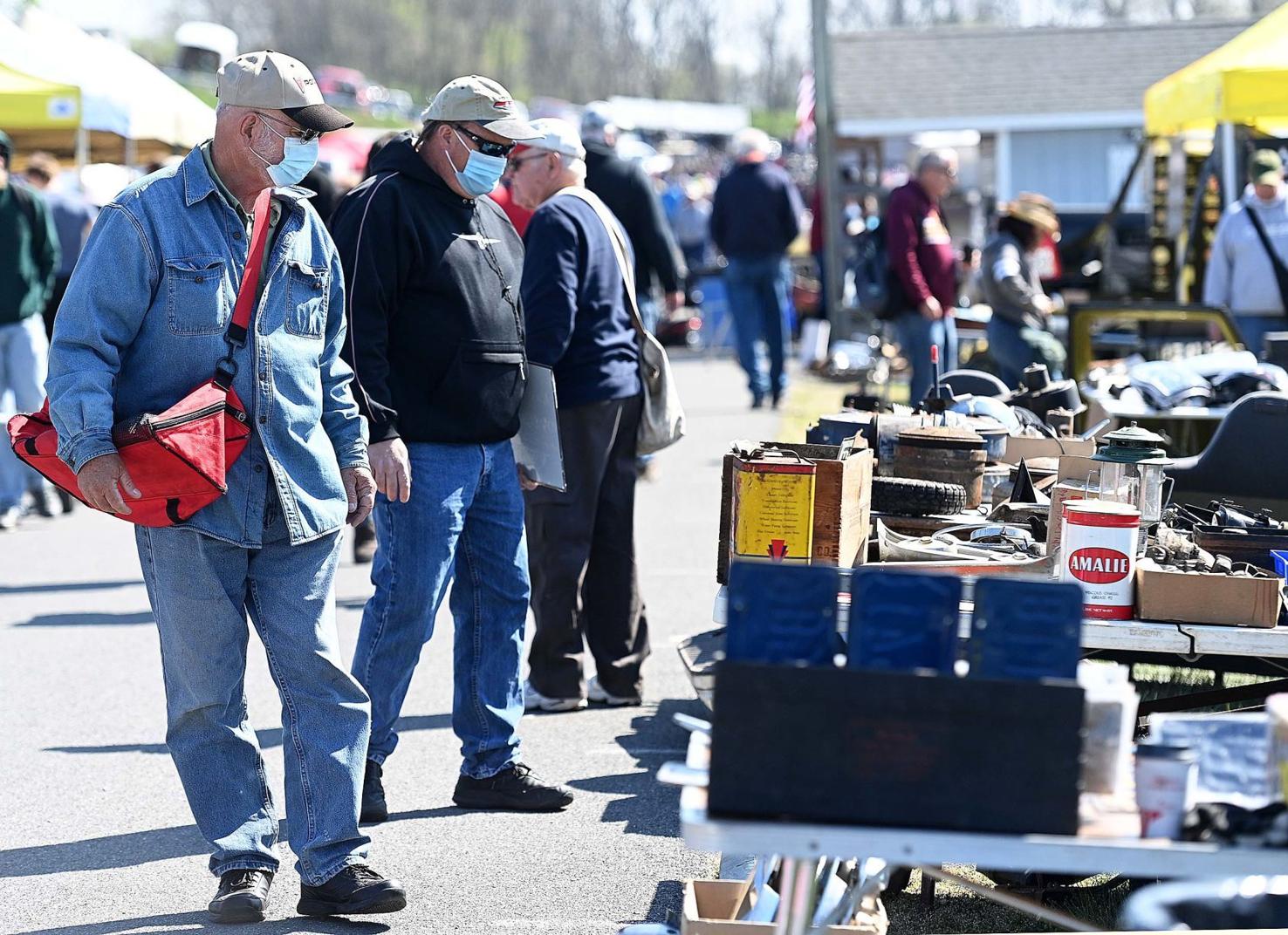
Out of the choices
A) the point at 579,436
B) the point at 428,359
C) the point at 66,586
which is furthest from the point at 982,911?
the point at 66,586

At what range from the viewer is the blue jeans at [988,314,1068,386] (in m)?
9.77

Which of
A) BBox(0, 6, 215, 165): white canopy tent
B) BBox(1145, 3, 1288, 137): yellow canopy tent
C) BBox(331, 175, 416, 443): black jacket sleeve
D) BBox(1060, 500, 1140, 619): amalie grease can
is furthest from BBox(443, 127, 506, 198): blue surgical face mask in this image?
BBox(0, 6, 215, 165): white canopy tent

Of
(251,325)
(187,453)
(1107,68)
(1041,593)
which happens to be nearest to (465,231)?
(251,325)

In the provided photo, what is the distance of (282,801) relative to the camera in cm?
530

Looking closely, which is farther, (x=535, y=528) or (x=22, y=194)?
(x=22, y=194)

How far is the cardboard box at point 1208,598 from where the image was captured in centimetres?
390

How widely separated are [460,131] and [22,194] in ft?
20.7

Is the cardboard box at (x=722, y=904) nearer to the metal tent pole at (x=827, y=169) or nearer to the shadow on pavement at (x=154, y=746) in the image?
the shadow on pavement at (x=154, y=746)

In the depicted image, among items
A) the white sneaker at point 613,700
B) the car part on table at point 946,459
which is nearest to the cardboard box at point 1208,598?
the car part on table at point 946,459

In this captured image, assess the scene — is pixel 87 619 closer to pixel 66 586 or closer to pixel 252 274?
pixel 66 586

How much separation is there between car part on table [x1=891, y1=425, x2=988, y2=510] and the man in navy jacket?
A: 4.46 ft

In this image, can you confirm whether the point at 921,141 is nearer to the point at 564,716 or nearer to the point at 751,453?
the point at 564,716

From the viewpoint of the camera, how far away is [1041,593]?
2770mm

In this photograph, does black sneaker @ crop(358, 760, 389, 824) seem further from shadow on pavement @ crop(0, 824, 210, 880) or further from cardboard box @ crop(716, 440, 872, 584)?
cardboard box @ crop(716, 440, 872, 584)
